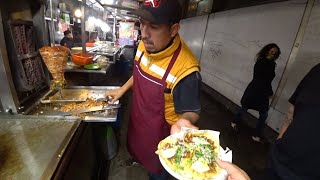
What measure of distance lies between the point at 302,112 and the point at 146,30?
A: 1491 millimetres

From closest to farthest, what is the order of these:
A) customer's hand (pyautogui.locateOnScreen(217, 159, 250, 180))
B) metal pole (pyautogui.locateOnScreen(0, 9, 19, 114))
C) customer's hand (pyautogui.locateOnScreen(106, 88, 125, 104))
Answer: customer's hand (pyautogui.locateOnScreen(217, 159, 250, 180))
metal pole (pyautogui.locateOnScreen(0, 9, 19, 114))
customer's hand (pyautogui.locateOnScreen(106, 88, 125, 104))

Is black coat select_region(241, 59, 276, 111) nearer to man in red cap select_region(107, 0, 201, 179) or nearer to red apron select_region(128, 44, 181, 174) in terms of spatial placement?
man in red cap select_region(107, 0, 201, 179)

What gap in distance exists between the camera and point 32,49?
6.23 feet

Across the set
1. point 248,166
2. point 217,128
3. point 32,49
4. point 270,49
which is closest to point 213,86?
point 217,128

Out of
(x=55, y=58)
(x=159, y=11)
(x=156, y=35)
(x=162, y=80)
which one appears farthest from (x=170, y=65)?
(x=55, y=58)

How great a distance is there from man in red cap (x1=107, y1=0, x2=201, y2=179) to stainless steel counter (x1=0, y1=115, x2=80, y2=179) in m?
0.68

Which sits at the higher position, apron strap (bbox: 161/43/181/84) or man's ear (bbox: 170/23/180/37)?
man's ear (bbox: 170/23/180/37)

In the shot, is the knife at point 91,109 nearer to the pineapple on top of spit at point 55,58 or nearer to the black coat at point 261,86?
the pineapple on top of spit at point 55,58

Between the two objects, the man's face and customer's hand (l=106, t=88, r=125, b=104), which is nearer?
the man's face

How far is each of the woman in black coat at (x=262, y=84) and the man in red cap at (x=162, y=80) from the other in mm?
2637

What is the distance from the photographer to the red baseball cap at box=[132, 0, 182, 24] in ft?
4.88

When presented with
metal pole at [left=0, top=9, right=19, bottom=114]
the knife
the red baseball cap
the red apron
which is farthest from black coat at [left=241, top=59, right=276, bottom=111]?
metal pole at [left=0, top=9, right=19, bottom=114]

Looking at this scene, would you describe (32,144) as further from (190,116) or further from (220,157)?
(220,157)

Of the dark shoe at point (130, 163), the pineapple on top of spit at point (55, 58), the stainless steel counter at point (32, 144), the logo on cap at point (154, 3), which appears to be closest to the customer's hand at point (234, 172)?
the stainless steel counter at point (32, 144)
